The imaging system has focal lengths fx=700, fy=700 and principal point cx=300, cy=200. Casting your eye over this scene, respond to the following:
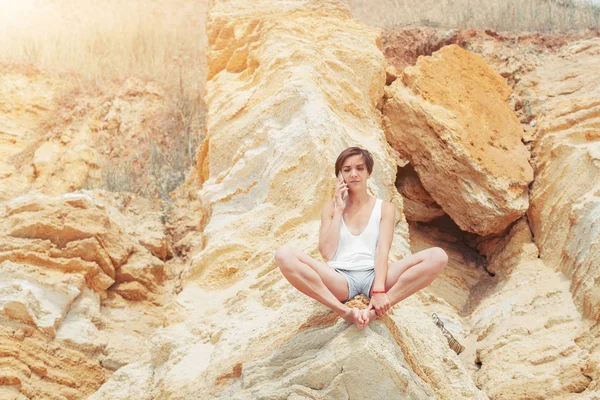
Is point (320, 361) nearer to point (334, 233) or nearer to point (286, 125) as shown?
point (334, 233)

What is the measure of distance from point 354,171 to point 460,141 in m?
3.22

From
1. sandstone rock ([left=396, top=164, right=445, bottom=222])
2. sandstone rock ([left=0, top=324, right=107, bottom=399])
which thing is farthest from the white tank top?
sandstone rock ([left=396, top=164, right=445, bottom=222])

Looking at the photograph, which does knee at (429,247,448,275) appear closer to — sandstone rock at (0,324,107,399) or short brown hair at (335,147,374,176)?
short brown hair at (335,147,374,176)

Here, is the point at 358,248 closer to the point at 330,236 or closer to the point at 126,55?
the point at 330,236

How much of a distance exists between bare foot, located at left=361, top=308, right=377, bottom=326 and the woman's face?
36.7 inches

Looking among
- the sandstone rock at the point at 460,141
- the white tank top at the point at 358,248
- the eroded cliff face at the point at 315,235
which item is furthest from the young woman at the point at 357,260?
the sandstone rock at the point at 460,141

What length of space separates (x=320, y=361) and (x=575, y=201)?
12.3 ft

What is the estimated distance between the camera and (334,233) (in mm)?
4223

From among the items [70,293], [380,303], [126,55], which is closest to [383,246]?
[380,303]

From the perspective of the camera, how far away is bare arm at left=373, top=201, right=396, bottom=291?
153 inches

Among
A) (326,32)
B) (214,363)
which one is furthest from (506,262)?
(214,363)

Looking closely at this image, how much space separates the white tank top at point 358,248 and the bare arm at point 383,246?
4 cm

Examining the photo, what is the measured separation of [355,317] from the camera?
3.67 meters

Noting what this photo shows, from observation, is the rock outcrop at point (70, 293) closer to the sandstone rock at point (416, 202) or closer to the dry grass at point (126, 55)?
the dry grass at point (126, 55)
